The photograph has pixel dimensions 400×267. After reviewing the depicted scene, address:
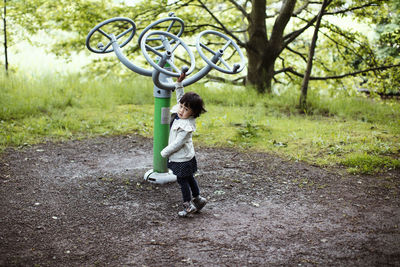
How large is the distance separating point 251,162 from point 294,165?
50 cm

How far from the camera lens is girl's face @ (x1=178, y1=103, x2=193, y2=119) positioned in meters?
3.24

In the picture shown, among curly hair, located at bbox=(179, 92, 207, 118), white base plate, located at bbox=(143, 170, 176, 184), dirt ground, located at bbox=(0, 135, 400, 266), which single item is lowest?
dirt ground, located at bbox=(0, 135, 400, 266)

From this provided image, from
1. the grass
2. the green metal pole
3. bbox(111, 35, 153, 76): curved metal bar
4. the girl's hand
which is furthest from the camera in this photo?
the grass

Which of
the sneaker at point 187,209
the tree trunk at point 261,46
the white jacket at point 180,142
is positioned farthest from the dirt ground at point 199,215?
the tree trunk at point 261,46

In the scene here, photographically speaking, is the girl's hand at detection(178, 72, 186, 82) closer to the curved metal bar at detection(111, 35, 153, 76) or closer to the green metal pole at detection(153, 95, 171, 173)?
the curved metal bar at detection(111, 35, 153, 76)

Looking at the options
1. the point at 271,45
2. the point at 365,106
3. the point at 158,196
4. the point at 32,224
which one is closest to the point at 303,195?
the point at 158,196

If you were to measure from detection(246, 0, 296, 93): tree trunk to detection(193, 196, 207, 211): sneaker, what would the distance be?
509 centimetres

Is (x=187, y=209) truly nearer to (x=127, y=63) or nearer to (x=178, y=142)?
(x=178, y=142)

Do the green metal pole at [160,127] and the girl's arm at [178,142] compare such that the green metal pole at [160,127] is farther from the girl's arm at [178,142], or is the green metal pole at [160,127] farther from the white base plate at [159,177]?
the girl's arm at [178,142]

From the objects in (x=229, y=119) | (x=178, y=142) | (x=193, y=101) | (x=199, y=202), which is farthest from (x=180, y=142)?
(x=229, y=119)

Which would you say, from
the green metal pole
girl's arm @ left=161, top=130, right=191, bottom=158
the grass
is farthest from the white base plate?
the grass

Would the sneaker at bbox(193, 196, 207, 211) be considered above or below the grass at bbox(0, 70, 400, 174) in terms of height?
below

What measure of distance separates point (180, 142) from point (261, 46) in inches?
215

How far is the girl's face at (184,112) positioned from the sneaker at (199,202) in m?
0.69
